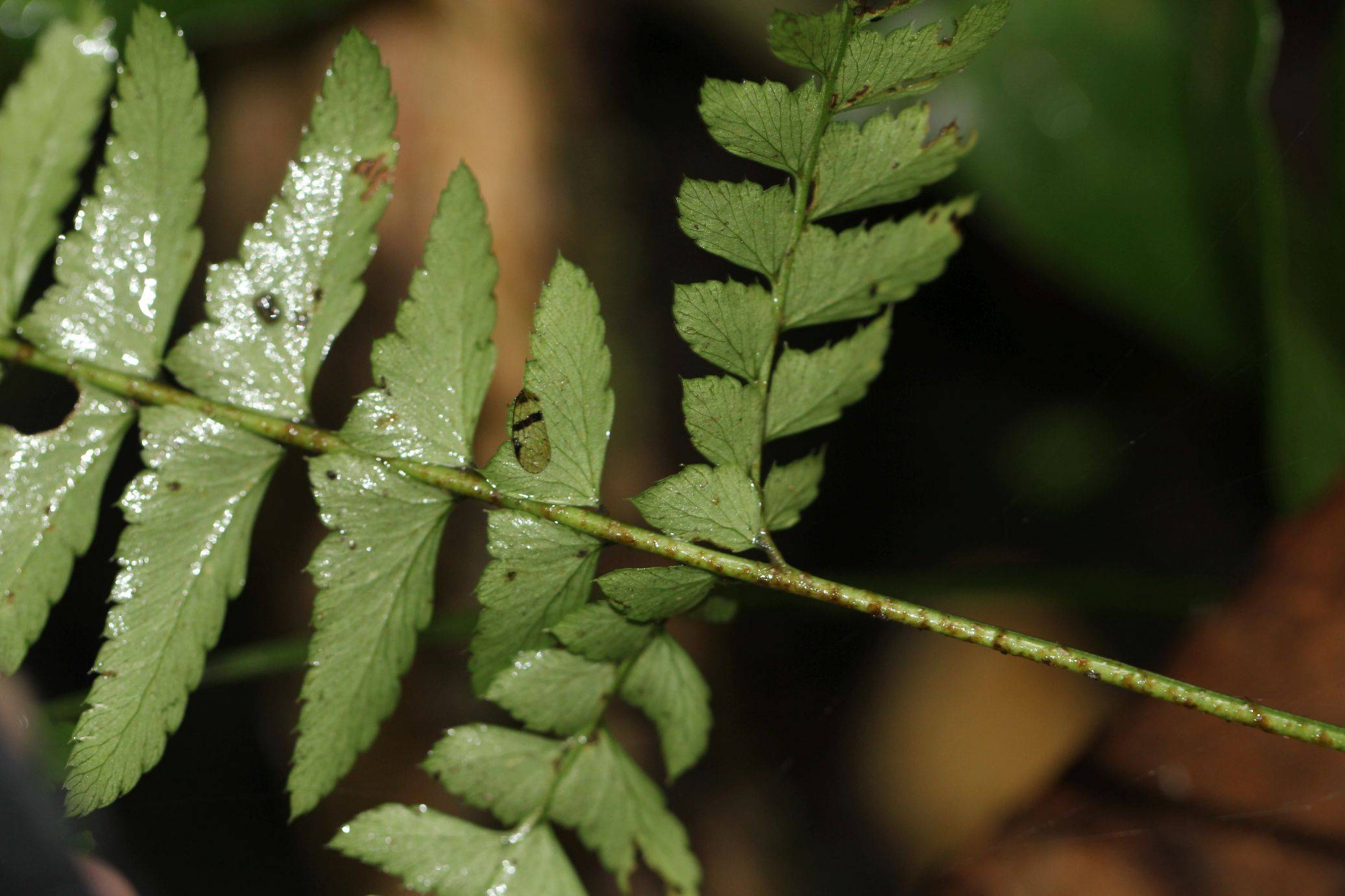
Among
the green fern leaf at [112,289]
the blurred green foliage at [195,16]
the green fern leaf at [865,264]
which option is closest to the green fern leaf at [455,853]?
the green fern leaf at [112,289]

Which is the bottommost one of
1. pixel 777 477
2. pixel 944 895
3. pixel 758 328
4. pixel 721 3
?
pixel 944 895

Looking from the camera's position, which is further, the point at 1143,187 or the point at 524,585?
the point at 1143,187

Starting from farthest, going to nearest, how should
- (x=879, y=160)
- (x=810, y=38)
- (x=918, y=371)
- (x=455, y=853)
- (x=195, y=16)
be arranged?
1. (x=918, y=371)
2. (x=195, y=16)
3. (x=455, y=853)
4. (x=879, y=160)
5. (x=810, y=38)

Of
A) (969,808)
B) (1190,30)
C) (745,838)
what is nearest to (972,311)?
(1190,30)

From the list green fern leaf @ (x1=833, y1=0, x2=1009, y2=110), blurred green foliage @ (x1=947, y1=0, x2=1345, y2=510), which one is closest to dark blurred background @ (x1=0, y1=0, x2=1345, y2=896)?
blurred green foliage @ (x1=947, y1=0, x2=1345, y2=510)

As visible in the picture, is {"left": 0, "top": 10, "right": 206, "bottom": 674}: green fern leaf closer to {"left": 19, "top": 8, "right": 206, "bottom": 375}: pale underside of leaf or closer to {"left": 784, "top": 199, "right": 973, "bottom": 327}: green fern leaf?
{"left": 19, "top": 8, "right": 206, "bottom": 375}: pale underside of leaf

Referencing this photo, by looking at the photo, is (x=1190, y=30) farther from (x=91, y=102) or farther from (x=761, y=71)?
(x=91, y=102)

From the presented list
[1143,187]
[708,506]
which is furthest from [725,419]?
[1143,187]

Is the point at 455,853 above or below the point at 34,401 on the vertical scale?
below

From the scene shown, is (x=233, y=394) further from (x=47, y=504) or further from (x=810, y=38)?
(x=810, y=38)
